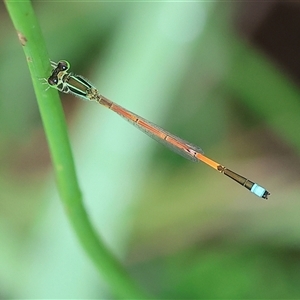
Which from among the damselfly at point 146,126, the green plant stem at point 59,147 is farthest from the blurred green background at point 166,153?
the green plant stem at point 59,147

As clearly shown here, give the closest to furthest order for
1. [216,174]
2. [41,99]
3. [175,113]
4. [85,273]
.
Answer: [41,99] → [85,273] → [216,174] → [175,113]

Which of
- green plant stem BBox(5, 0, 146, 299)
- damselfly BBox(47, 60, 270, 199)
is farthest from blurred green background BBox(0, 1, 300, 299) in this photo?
green plant stem BBox(5, 0, 146, 299)

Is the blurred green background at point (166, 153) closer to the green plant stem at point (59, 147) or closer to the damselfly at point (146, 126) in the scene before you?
the damselfly at point (146, 126)

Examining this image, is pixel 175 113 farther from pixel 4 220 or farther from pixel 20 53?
pixel 4 220

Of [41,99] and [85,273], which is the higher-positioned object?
[85,273]

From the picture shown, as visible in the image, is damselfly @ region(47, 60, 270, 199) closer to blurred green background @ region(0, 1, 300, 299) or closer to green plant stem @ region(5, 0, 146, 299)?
blurred green background @ region(0, 1, 300, 299)

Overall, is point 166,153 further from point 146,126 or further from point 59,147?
point 59,147

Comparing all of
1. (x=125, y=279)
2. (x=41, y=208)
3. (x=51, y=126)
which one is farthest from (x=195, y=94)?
(x=51, y=126)
